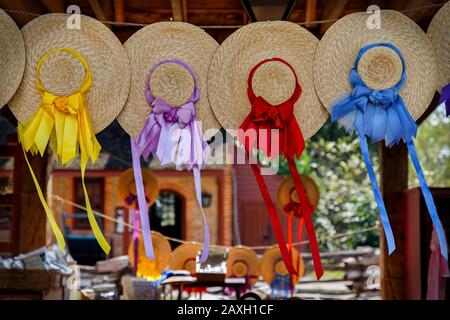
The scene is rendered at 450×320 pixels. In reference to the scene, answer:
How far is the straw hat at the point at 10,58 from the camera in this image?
2934mm

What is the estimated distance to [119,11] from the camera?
15.5 feet

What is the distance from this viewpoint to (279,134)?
299cm

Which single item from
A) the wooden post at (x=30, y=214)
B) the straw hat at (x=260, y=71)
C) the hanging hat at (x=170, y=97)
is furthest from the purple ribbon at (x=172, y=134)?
the wooden post at (x=30, y=214)

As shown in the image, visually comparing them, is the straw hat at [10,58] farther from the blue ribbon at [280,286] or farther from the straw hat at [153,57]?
the blue ribbon at [280,286]

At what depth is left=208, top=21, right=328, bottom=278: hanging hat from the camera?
118 inches

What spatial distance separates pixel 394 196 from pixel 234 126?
4.45 metres

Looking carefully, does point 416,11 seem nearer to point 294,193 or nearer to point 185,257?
point 294,193

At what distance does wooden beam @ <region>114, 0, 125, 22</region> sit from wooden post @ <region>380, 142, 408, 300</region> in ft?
10.6

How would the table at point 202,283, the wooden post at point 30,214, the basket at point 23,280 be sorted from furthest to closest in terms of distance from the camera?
the table at point 202,283 → the wooden post at point 30,214 → the basket at point 23,280

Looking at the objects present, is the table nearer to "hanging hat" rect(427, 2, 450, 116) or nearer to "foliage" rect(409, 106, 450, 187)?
"hanging hat" rect(427, 2, 450, 116)
